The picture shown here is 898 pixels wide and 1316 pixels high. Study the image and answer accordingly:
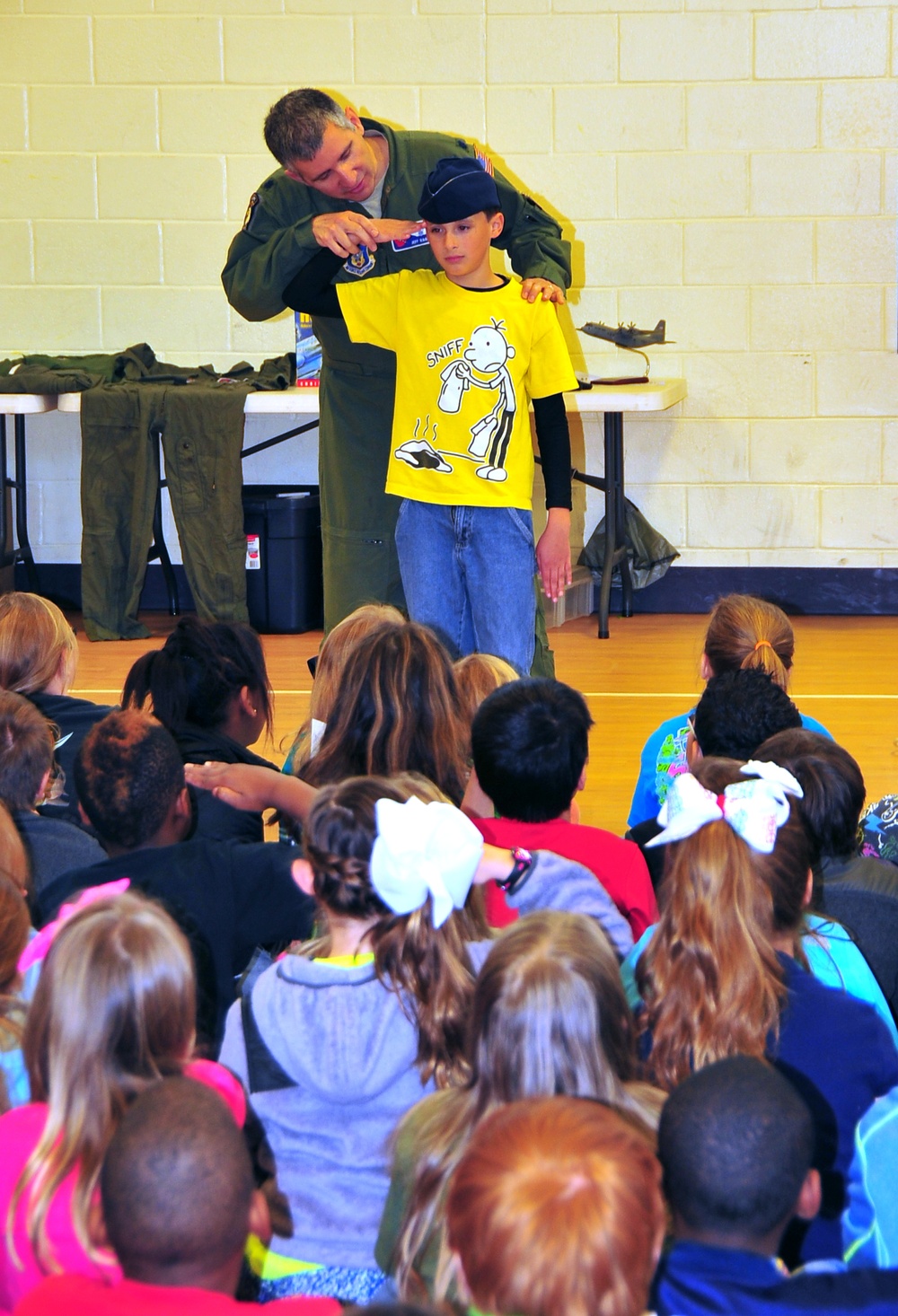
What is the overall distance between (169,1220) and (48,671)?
1.66 m

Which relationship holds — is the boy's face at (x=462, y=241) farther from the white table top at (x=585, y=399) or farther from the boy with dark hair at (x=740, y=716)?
the white table top at (x=585, y=399)

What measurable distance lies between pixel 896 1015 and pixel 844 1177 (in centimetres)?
52

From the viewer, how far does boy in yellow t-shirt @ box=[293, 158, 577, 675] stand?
2973mm

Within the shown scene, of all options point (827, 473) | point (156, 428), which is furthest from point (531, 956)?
point (827, 473)

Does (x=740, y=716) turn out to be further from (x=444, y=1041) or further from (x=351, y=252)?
(x=351, y=252)

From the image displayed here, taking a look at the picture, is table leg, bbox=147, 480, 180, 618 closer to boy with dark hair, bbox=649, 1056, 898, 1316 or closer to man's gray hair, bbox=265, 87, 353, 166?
man's gray hair, bbox=265, 87, 353, 166

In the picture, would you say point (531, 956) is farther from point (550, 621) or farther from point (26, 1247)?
point (550, 621)

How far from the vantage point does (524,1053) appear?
1186 mm

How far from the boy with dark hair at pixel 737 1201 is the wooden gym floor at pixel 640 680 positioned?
7.14ft

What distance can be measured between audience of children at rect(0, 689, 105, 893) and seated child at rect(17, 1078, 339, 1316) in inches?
38.2

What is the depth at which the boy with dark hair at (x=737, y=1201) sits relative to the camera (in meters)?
1.02

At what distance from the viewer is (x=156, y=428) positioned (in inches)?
218

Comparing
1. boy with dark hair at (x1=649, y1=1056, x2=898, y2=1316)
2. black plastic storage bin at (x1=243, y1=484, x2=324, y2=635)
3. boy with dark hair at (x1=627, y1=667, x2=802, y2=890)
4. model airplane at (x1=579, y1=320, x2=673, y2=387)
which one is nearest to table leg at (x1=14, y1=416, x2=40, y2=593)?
black plastic storage bin at (x1=243, y1=484, x2=324, y2=635)

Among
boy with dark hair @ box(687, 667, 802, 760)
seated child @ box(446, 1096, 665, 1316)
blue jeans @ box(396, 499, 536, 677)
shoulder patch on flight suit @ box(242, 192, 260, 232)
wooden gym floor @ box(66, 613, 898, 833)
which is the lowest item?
wooden gym floor @ box(66, 613, 898, 833)
